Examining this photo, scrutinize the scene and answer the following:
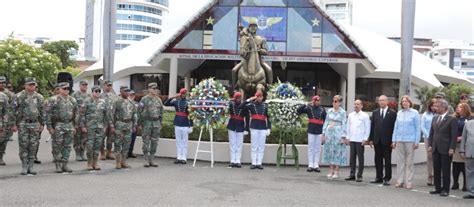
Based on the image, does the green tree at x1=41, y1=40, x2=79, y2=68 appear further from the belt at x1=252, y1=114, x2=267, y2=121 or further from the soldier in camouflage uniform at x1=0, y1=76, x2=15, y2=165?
the belt at x1=252, y1=114, x2=267, y2=121

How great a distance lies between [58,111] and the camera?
417 inches

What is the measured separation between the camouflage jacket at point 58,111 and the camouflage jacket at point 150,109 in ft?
6.56

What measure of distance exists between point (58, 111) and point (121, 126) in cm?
150

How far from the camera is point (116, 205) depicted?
300 inches

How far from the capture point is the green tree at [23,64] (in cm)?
3478

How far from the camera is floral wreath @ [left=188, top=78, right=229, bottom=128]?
12.8 metres

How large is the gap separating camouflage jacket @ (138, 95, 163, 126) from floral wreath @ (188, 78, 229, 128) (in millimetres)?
796

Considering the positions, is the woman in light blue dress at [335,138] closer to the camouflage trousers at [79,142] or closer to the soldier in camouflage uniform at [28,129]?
the camouflage trousers at [79,142]

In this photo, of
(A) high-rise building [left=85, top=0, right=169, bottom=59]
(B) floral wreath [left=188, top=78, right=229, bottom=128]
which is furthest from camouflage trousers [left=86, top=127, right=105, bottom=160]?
(A) high-rise building [left=85, top=0, right=169, bottom=59]

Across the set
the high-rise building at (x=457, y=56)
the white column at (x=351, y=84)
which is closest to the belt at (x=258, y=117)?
the white column at (x=351, y=84)

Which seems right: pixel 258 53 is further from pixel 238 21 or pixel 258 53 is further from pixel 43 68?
pixel 43 68

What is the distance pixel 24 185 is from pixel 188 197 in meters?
2.90

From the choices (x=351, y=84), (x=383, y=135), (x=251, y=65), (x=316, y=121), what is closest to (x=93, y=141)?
(x=316, y=121)

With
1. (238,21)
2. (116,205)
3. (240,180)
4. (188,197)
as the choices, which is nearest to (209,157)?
(240,180)
